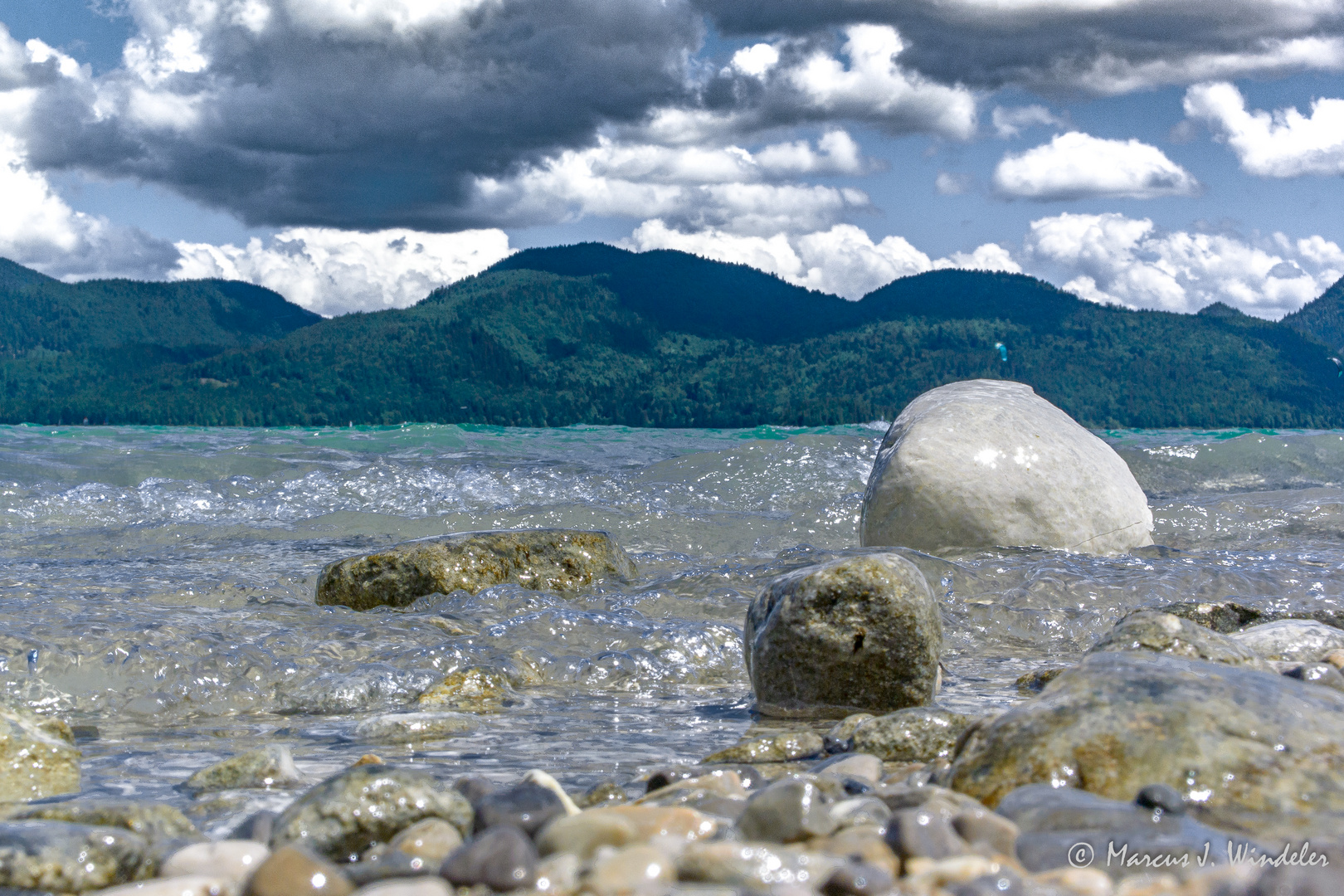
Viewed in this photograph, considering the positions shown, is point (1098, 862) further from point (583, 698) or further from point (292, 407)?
point (292, 407)

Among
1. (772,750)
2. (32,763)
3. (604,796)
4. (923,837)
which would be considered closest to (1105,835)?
(923,837)

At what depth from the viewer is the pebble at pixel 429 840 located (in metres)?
2.25

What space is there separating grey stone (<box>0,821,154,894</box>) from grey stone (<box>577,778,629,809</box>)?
1.09m

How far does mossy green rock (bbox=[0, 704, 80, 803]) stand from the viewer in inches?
128

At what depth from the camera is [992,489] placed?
8336mm

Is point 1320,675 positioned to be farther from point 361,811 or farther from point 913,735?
point 361,811

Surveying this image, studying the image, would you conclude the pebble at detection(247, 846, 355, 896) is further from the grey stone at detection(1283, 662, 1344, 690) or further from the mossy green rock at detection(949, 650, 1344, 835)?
the grey stone at detection(1283, 662, 1344, 690)

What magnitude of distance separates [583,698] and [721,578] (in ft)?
8.42

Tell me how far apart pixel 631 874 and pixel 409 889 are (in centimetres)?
40

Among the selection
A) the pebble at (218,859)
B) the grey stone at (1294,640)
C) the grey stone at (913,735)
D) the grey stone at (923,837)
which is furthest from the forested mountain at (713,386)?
the pebble at (218,859)

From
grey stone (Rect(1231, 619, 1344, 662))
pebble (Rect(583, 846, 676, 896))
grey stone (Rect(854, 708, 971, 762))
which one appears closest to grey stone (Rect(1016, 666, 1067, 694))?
grey stone (Rect(1231, 619, 1344, 662))

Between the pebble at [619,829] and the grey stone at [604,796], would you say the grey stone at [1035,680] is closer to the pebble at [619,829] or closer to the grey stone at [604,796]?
the grey stone at [604,796]

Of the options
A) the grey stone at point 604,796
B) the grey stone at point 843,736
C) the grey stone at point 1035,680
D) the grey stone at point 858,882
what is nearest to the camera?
the grey stone at point 858,882

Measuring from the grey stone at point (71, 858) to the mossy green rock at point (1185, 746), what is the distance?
6.47 ft
